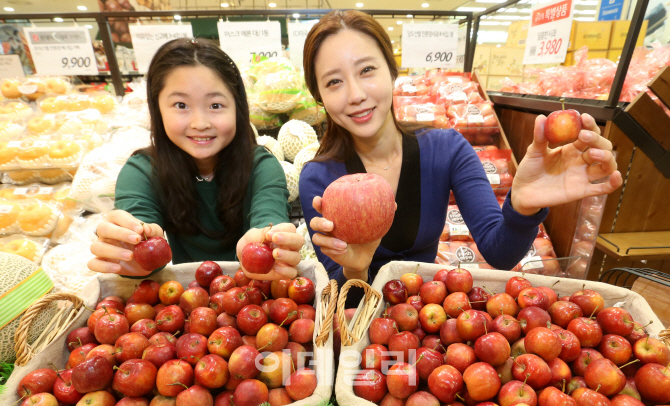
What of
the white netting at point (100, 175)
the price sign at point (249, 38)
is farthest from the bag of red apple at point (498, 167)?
the white netting at point (100, 175)

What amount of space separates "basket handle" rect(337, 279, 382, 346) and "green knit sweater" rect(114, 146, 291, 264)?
519mm

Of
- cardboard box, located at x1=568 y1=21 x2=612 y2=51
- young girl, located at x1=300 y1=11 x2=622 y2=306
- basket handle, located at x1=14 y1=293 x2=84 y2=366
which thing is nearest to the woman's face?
young girl, located at x1=300 y1=11 x2=622 y2=306

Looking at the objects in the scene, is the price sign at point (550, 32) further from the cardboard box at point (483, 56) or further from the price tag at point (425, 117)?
the cardboard box at point (483, 56)

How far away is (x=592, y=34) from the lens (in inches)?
157

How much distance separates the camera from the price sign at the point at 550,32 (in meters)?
2.17

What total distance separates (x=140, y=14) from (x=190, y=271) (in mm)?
2548

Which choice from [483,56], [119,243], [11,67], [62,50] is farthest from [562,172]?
[483,56]

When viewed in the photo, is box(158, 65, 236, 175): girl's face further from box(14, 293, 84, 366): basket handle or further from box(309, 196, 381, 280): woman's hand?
box(14, 293, 84, 366): basket handle

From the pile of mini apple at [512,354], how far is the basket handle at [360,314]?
4cm

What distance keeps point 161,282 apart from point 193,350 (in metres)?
0.44

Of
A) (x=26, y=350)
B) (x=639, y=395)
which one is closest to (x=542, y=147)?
(x=639, y=395)

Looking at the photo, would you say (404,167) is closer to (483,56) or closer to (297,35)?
(297,35)

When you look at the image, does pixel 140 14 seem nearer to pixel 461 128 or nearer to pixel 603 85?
pixel 461 128

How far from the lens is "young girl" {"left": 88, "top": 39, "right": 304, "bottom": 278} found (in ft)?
3.83
